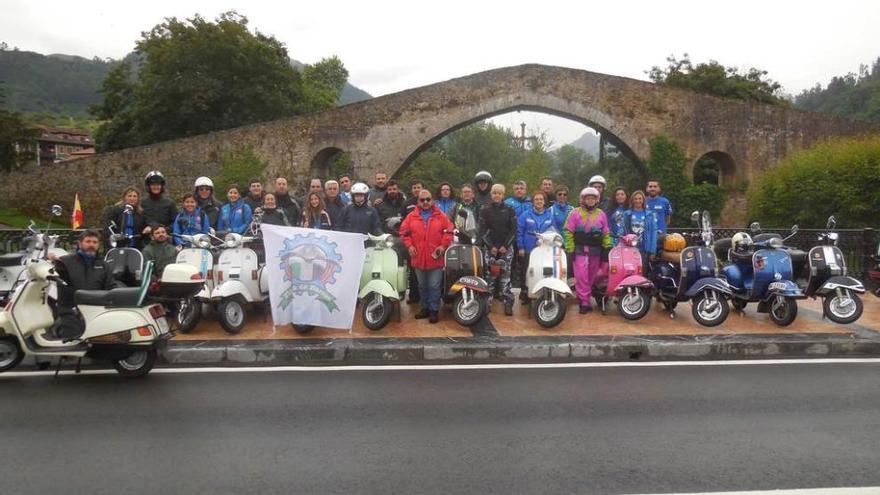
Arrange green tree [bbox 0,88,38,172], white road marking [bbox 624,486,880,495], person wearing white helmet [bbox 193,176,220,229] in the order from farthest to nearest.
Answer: green tree [bbox 0,88,38,172], person wearing white helmet [bbox 193,176,220,229], white road marking [bbox 624,486,880,495]

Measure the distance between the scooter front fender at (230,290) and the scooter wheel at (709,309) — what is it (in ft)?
17.8

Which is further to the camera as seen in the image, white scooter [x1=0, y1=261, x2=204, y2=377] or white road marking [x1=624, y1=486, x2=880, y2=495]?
white scooter [x1=0, y1=261, x2=204, y2=377]

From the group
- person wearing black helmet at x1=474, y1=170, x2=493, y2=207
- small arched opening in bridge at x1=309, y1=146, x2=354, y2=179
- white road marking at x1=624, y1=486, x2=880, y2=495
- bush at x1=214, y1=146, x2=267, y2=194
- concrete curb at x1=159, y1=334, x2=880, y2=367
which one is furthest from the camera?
small arched opening in bridge at x1=309, y1=146, x2=354, y2=179

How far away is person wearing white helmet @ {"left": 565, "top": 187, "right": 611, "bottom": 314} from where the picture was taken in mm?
8672

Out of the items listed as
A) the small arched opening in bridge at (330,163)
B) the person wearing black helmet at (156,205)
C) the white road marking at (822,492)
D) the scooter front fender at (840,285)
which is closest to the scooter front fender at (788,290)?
the scooter front fender at (840,285)

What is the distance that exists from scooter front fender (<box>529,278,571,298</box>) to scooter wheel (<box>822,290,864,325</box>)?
10.5 ft

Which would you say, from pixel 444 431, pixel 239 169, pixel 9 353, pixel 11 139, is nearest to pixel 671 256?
pixel 444 431

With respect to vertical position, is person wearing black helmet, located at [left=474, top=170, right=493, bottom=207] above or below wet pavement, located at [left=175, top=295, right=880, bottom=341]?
above

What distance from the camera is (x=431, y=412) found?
5168 mm

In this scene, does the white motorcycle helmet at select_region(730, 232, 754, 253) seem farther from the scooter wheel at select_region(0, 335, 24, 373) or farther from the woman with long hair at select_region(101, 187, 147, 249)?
the scooter wheel at select_region(0, 335, 24, 373)

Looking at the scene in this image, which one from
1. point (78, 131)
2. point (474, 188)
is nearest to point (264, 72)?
point (474, 188)

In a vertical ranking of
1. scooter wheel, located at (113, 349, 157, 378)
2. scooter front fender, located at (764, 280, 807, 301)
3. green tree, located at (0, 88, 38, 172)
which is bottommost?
scooter wheel, located at (113, 349, 157, 378)

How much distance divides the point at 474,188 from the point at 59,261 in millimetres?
5470

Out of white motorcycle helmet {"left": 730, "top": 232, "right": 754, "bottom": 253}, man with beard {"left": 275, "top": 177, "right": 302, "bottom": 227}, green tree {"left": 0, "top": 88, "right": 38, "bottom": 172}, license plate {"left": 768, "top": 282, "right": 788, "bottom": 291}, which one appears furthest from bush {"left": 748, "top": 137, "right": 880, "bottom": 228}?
green tree {"left": 0, "top": 88, "right": 38, "bottom": 172}
